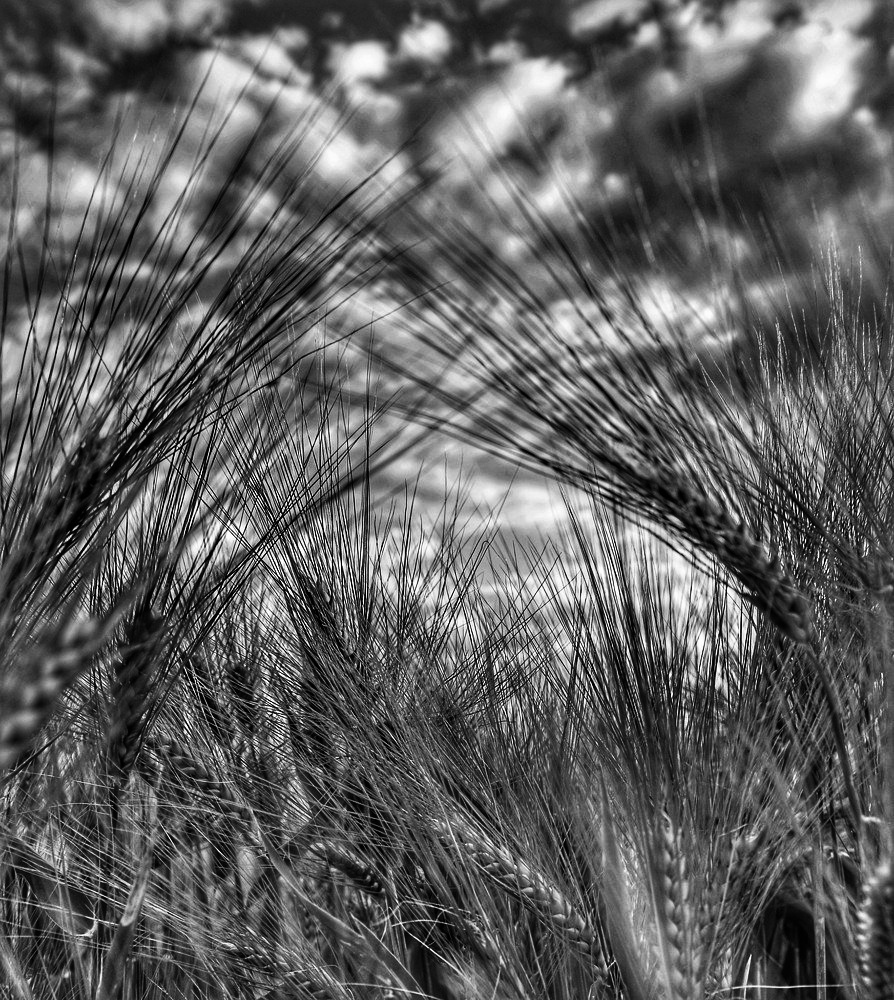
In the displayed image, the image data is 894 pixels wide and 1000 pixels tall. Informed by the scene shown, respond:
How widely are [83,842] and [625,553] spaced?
1.05 meters

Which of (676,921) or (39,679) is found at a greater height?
(39,679)

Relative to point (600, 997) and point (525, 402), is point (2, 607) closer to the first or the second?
point (525, 402)

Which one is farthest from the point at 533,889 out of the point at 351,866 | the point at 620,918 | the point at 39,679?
the point at 39,679

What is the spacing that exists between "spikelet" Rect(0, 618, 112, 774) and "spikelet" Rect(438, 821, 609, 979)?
0.71 metres

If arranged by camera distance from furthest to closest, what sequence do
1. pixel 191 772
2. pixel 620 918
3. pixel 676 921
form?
pixel 191 772, pixel 620 918, pixel 676 921

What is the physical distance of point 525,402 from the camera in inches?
30.7

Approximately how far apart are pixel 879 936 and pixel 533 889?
0.49 metres

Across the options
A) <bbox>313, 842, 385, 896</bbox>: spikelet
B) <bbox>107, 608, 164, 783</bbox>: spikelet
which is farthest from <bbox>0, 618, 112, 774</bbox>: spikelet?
<bbox>313, 842, 385, 896</bbox>: spikelet

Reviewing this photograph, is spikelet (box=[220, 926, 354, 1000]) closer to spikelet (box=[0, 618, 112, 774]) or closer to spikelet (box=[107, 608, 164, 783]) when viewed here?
spikelet (box=[107, 608, 164, 783])

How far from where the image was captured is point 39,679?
522 millimetres

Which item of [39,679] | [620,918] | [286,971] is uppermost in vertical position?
[39,679]

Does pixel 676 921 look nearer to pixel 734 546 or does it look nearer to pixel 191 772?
pixel 734 546

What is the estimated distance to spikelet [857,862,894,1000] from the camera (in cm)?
74

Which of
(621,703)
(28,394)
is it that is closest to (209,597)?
(28,394)
